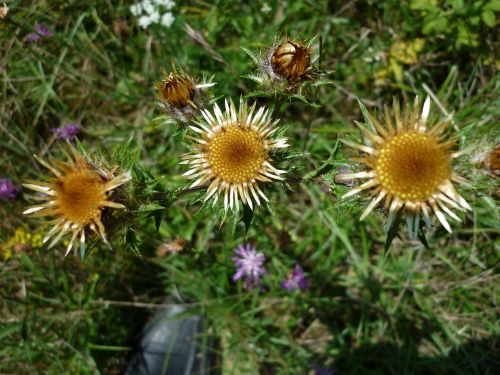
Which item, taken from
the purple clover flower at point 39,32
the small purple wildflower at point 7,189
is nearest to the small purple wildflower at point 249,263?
the small purple wildflower at point 7,189

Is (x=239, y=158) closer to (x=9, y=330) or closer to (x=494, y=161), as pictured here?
(x=494, y=161)

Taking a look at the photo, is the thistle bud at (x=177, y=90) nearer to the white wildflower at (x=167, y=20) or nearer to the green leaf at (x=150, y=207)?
the green leaf at (x=150, y=207)

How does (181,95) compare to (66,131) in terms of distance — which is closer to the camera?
(181,95)

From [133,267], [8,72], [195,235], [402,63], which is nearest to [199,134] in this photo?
[195,235]

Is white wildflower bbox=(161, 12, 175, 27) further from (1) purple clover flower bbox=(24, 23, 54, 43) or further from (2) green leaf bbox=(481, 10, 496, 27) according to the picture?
(2) green leaf bbox=(481, 10, 496, 27)

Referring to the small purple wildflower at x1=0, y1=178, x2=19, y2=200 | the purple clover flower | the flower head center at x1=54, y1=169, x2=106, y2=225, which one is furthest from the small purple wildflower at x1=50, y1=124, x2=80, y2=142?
the flower head center at x1=54, y1=169, x2=106, y2=225

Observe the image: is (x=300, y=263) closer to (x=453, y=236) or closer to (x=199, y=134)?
(x=453, y=236)

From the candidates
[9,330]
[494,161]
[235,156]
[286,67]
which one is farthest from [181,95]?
[9,330]
